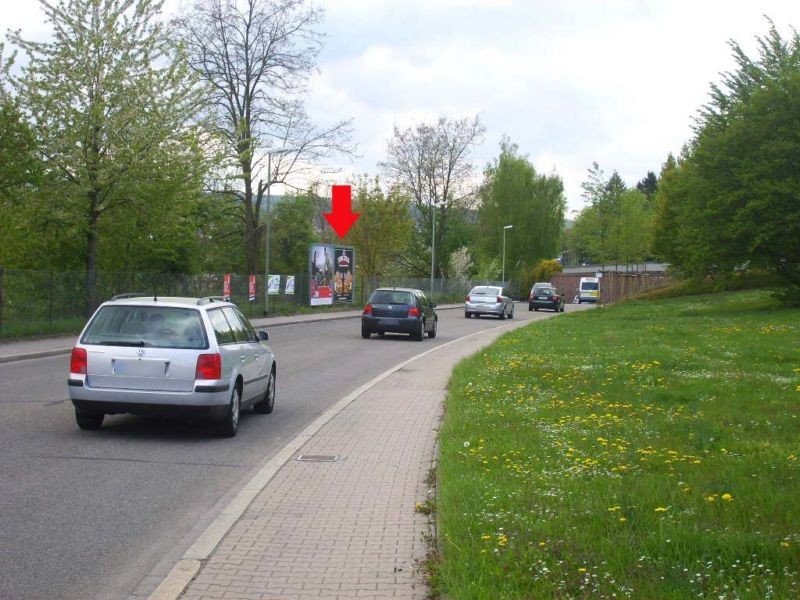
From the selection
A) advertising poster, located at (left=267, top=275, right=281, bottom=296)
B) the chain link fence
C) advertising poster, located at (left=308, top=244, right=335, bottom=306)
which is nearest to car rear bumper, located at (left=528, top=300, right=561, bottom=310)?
advertising poster, located at (left=308, top=244, right=335, bottom=306)

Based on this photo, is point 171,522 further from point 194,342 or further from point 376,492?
point 194,342

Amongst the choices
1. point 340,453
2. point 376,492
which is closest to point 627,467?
point 376,492

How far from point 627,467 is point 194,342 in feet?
16.1

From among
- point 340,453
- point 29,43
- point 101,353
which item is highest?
point 29,43

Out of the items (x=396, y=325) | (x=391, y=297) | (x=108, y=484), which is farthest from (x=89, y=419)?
(x=391, y=297)

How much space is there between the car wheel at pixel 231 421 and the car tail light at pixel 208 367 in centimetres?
48

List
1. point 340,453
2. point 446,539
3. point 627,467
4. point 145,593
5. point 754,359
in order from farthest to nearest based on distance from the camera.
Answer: point 754,359
point 340,453
point 627,467
point 446,539
point 145,593

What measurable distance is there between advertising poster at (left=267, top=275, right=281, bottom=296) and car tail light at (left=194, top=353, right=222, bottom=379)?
103 ft

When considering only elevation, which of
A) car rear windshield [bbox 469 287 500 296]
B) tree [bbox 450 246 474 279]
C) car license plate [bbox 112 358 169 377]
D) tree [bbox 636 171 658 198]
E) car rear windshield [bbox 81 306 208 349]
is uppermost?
tree [bbox 636 171 658 198]

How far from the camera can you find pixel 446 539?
5.54 metres

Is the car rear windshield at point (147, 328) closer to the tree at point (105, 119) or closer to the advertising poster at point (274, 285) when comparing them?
the tree at point (105, 119)

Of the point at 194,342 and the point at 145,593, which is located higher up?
the point at 194,342

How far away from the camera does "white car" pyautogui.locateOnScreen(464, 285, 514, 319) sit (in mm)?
45156

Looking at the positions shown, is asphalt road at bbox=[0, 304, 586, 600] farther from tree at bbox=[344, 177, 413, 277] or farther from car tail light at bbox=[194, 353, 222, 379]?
tree at bbox=[344, 177, 413, 277]
